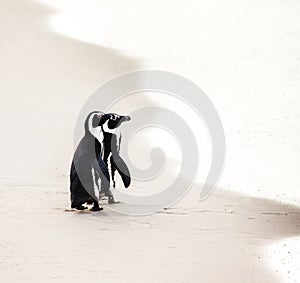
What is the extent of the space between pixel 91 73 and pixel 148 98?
1.64 meters

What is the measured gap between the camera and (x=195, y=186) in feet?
20.0

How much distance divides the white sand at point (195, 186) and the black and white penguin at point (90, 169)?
146 millimetres

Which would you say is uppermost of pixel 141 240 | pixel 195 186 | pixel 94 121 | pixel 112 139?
pixel 94 121

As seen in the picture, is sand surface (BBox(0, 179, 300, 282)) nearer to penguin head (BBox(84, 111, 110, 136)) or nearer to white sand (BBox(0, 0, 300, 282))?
white sand (BBox(0, 0, 300, 282))

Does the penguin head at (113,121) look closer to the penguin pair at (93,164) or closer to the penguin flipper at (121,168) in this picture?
the penguin pair at (93,164)

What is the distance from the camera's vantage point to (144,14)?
596 inches

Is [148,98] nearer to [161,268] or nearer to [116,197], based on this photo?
[116,197]

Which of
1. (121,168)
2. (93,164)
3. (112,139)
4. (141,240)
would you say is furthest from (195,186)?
(141,240)

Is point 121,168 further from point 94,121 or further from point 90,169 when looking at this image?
point 94,121

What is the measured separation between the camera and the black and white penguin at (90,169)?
16.8ft

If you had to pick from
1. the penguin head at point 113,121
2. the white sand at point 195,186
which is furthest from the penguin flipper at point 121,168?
the white sand at point 195,186

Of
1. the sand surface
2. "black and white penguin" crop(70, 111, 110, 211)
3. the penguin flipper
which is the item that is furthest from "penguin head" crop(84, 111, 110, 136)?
the sand surface

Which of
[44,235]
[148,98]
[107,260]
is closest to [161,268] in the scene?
[107,260]

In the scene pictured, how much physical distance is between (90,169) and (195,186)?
133 centimetres
